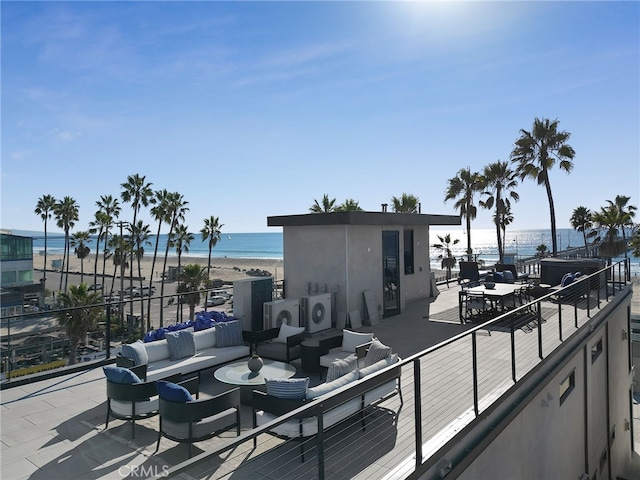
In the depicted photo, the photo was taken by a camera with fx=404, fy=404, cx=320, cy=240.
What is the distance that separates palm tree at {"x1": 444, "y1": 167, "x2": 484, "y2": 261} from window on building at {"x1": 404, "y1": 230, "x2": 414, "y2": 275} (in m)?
15.8

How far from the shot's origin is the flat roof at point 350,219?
10.2 m

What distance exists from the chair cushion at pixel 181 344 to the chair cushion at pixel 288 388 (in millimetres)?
3107

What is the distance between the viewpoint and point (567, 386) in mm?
7703

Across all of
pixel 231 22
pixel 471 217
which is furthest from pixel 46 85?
pixel 471 217

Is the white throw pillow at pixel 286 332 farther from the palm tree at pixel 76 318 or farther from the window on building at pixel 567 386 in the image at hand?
the palm tree at pixel 76 318

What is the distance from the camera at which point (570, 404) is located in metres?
7.58

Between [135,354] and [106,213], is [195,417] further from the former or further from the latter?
[106,213]

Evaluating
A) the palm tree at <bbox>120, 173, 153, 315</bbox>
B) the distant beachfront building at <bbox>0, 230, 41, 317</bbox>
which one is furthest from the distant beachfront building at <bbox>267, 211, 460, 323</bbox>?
the distant beachfront building at <bbox>0, 230, 41, 317</bbox>

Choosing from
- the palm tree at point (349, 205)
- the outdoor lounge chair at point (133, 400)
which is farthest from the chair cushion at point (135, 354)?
the palm tree at point (349, 205)

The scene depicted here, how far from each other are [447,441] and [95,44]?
10218 mm

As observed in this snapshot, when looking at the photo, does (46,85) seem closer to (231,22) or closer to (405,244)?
(231,22)

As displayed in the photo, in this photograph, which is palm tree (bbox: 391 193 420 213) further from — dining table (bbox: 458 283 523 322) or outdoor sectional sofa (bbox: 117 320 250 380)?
outdoor sectional sofa (bbox: 117 320 250 380)

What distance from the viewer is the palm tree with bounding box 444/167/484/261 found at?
91.5 feet

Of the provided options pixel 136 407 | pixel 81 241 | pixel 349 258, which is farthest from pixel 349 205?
pixel 81 241
